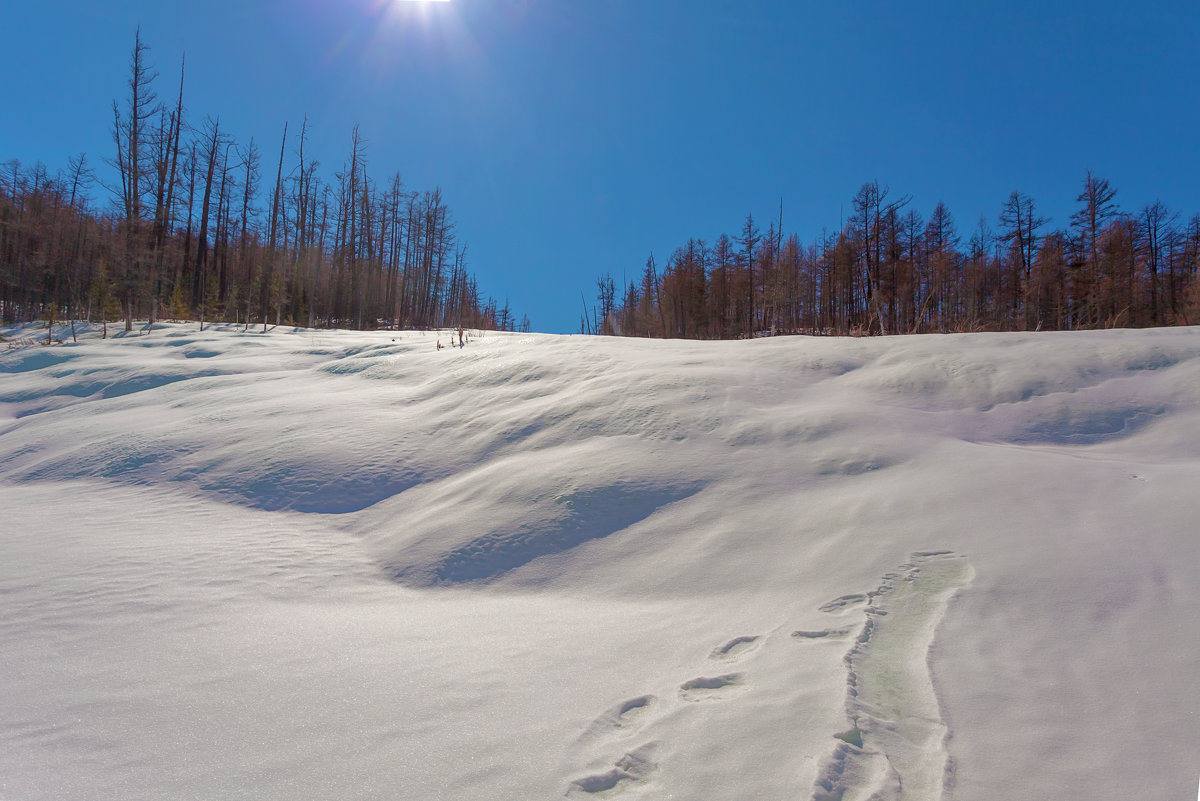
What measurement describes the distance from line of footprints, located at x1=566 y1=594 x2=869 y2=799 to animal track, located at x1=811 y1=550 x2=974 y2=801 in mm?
86

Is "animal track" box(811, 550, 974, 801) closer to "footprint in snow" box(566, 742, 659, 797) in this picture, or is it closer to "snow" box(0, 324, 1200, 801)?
"snow" box(0, 324, 1200, 801)

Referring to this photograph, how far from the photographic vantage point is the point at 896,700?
49.1 inches

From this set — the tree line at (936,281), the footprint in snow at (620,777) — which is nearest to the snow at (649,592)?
the footprint in snow at (620,777)

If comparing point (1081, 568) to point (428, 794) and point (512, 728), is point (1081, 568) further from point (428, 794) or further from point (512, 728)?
point (428, 794)

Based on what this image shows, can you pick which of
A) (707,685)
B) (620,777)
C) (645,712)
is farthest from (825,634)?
(620,777)

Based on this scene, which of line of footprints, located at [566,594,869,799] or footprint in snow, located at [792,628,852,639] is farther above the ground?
footprint in snow, located at [792,628,852,639]

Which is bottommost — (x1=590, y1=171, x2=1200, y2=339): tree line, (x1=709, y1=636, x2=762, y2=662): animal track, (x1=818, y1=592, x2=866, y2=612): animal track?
(x1=709, y1=636, x2=762, y2=662): animal track

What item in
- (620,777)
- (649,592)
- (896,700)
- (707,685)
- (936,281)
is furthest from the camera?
(936,281)

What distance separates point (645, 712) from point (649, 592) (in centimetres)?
74

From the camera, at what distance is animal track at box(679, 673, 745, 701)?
1.35 metres

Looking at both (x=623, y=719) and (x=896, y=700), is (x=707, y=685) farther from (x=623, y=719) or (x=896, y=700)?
(x=896, y=700)

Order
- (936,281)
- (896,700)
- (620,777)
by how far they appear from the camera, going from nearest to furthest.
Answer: (620,777)
(896,700)
(936,281)

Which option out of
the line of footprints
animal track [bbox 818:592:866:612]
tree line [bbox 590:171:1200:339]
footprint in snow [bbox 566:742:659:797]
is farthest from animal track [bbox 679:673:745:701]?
tree line [bbox 590:171:1200:339]

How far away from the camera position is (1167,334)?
13.8 ft
